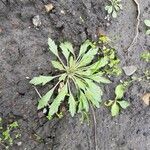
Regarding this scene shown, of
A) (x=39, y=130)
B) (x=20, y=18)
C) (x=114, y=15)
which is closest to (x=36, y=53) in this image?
(x=20, y=18)

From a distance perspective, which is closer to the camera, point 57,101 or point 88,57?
point 57,101

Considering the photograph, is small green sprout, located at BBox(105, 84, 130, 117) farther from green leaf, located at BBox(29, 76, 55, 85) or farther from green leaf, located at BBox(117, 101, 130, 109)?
green leaf, located at BBox(29, 76, 55, 85)

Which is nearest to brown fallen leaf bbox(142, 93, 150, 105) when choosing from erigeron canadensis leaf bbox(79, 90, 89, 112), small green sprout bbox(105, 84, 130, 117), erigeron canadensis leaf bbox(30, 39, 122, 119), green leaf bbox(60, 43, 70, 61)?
small green sprout bbox(105, 84, 130, 117)

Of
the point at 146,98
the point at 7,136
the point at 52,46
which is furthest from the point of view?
the point at 146,98

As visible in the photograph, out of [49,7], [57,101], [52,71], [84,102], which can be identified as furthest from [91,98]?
[49,7]

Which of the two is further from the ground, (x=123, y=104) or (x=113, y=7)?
(x=113, y=7)

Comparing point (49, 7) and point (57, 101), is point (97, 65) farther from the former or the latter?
point (49, 7)
